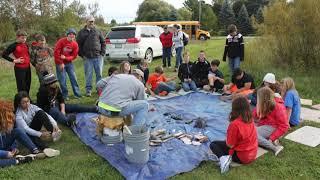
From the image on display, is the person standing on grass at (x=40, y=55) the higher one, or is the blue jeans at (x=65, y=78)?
the person standing on grass at (x=40, y=55)

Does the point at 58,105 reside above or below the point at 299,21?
below

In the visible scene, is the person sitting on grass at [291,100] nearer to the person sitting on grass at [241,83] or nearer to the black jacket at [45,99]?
the person sitting on grass at [241,83]

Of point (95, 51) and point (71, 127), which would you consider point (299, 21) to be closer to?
point (95, 51)

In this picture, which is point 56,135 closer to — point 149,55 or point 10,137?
point 10,137

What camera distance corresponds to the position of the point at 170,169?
16.3ft

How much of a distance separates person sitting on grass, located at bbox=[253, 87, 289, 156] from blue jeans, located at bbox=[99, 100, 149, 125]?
71.5 inches

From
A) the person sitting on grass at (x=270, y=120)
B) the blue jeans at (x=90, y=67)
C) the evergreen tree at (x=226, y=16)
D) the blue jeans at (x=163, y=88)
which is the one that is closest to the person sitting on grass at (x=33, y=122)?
the blue jeans at (x=90, y=67)

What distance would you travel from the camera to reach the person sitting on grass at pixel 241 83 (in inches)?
339

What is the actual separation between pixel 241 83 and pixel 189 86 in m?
1.51

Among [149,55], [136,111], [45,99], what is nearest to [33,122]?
[45,99]

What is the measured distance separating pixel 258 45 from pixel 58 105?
7.16 meters

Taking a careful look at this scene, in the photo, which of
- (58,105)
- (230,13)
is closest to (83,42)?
(58,105)

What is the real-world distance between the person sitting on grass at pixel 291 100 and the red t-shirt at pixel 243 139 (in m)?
1.64

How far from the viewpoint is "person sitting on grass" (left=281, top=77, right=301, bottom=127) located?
20.9 feet
